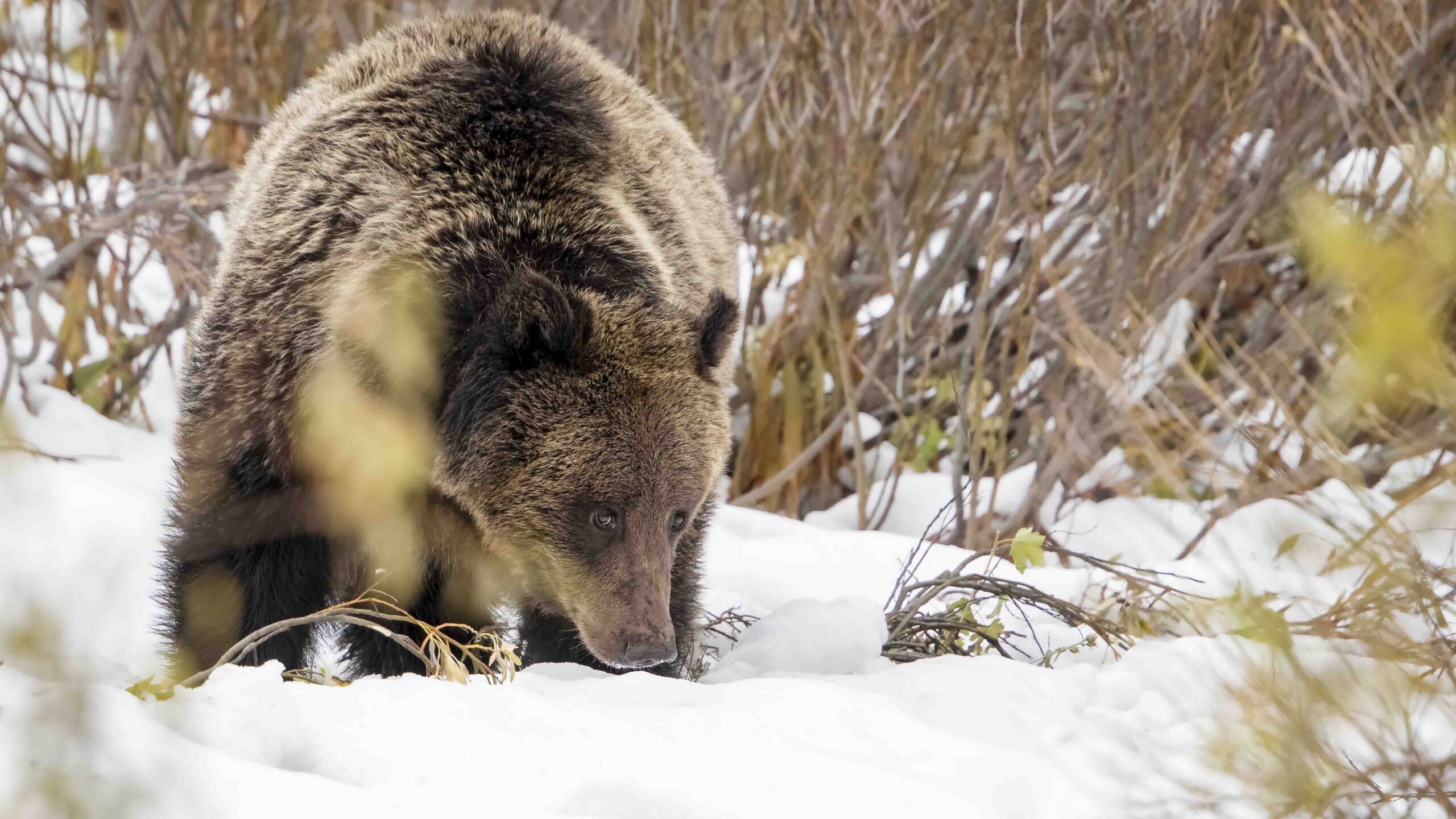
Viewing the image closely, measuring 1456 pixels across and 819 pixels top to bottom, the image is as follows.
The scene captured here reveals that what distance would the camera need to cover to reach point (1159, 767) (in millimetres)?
2119

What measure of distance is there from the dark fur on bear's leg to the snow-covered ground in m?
0.21

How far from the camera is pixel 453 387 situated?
351 centimetres

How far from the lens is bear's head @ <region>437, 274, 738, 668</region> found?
3.46 m

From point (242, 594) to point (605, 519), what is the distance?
101cm

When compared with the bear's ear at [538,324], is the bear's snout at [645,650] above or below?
below

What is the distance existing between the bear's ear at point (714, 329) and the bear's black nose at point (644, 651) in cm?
73

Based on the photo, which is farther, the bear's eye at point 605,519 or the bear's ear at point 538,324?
the bear's eye at point 605,519

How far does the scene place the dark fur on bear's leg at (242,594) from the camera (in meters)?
3.73

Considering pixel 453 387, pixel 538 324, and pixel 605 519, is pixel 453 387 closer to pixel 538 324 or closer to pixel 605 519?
pixel 538 324

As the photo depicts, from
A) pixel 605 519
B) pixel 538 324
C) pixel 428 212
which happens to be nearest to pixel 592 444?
pixel 605 519

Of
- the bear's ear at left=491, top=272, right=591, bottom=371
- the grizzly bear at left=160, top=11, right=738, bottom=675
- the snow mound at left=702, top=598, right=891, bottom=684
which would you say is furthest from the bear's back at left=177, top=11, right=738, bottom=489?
the snow mound at left=702, top=598, right=891, bottom=684

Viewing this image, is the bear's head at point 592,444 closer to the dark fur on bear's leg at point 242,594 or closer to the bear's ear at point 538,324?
the bear's ear at point 538,324

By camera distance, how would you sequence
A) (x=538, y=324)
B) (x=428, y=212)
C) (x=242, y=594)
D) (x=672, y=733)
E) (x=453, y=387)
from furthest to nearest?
(x=242, y=594) → (x=428, y=212) → (x=453, y=387) → (x=538, y=324) → (x=672, y=733)

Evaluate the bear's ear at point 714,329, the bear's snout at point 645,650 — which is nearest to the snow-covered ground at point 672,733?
the bear's snout at point 645,650
